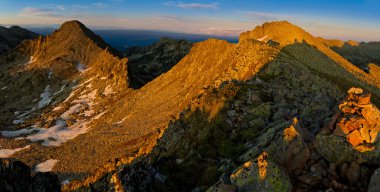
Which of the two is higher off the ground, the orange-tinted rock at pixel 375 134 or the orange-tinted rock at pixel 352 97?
the orange-tinted rock at pixel 352 97

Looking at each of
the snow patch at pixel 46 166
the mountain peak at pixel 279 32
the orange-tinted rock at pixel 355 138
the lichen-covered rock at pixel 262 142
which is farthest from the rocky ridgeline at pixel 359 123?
the mountain peak at pixel 279 32

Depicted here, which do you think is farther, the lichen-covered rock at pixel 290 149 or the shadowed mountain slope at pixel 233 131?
the shadowed mountain slope at pixel 233 131

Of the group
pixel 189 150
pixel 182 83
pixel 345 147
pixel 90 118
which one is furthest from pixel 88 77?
pixel 345 147

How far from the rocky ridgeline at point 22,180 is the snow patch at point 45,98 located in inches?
3343

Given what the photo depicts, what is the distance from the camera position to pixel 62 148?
68.8 metres

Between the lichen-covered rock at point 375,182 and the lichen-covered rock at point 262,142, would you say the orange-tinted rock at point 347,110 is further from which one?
the lichen-covered rock at point 375,182

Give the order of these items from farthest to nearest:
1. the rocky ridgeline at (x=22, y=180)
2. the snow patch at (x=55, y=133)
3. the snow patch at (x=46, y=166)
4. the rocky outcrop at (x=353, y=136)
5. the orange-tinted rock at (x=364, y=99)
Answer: the snow patch at (x=55, y=133) → the snow patch at (x=46, y=166) → the rocky ridgeline at (x=22, y=180) → the orange-tinted rock at (x=364, y=99) → the rocky outcrop at (x=353, y=136)

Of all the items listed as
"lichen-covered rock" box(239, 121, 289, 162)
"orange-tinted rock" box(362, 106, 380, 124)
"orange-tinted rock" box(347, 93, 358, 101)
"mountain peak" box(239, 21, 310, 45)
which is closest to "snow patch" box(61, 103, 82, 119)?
"mountain peak" box(239, 21, 310, 45)

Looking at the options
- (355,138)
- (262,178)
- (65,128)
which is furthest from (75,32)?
(262,178)

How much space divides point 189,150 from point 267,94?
32.1ft

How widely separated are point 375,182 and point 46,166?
58017mm

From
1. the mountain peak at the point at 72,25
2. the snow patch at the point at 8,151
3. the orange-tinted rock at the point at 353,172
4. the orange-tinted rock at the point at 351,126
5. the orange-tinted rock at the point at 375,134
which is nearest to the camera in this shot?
the orange-tinted rock at the point at 353,172

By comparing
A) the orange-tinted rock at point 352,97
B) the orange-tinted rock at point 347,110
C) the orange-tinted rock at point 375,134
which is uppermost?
the orange-tinted rock at point 352,97

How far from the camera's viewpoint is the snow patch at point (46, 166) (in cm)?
5918
